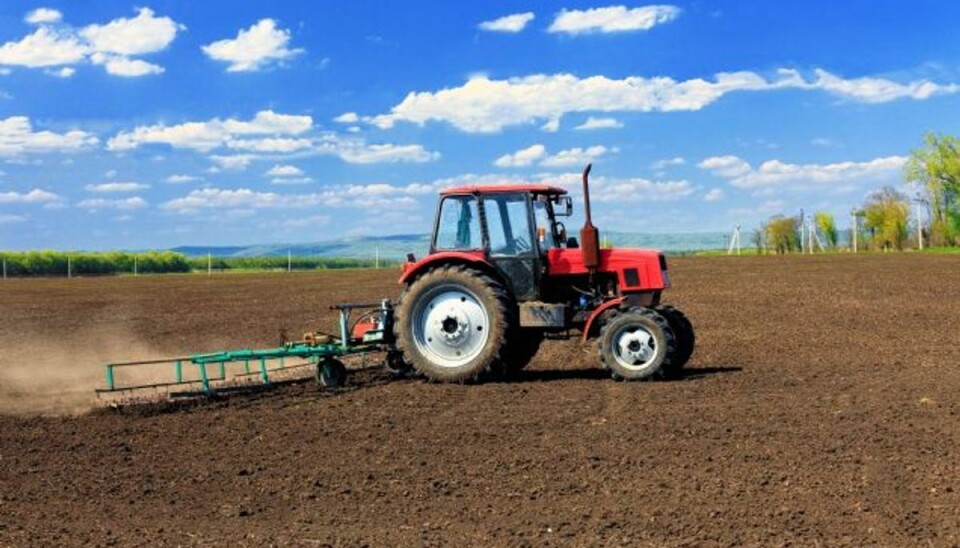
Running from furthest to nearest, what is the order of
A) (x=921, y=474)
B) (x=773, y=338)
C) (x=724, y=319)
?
(x=724, y=319) → (x=773, y=338) → (x=921, y=474)

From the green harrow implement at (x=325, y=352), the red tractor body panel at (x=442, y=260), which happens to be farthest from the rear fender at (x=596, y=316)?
the green harrow implement at (x=325, y=352)

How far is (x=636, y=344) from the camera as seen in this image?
11.4 m

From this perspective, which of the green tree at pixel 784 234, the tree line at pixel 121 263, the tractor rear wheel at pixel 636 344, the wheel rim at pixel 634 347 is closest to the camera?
the tractor rear wheel at pixel 636 344

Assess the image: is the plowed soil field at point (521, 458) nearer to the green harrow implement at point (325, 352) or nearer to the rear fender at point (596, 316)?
the green harrow implement at point (325, 352)

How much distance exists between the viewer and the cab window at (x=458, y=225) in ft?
39.3

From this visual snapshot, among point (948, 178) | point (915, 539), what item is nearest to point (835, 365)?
point (915, 539)

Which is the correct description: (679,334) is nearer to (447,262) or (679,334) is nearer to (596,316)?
(596,316)

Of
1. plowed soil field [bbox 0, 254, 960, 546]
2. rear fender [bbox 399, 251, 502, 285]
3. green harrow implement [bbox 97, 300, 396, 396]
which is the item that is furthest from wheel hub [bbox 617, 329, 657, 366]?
green harrow implement [bbox 97, 300, 396, 396]

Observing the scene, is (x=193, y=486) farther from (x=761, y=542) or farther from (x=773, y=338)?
(x=773, y=338)

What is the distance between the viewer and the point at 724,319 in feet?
66.7

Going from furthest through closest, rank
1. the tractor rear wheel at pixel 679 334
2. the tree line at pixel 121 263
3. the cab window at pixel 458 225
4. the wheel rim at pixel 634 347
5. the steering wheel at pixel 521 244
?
the tree line at pixel 121 263
the cab window at pixel 458 225
the steering wheel at pixel 521 244
the tractor rear wheel at pixel 679 334
the wheel rim at pixel 634 347

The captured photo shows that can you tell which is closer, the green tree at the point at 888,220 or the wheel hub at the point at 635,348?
the wheel hub at the point at 635,348

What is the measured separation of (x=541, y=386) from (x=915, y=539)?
615 centimetres

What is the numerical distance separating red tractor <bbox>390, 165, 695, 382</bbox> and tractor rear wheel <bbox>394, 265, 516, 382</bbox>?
0.01 m
